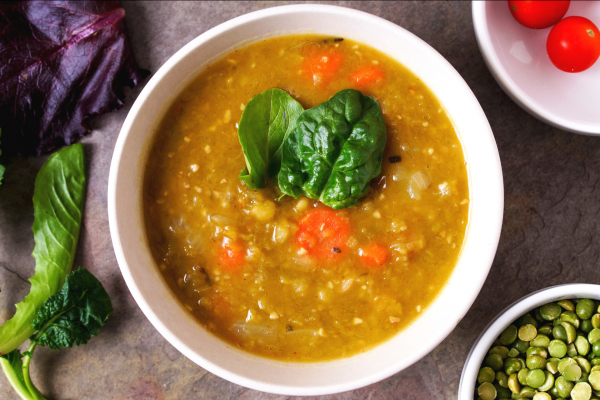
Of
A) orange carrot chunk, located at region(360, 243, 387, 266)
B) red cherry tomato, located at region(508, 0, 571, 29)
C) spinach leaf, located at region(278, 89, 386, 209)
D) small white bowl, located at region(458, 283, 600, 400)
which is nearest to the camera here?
spinach leaf, located at region(278, 89, 386, 209)

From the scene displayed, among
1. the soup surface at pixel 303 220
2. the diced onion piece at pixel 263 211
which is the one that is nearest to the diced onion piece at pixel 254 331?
the soup surface at pixel 303 220

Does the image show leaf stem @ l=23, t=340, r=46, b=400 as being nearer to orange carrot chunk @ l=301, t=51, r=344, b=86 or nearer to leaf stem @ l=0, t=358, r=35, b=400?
leaf stem @ l=0, t=358, r=35, b=400

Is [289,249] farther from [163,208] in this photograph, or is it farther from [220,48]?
[220,48]

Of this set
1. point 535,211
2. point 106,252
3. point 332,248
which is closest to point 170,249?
point 106,252

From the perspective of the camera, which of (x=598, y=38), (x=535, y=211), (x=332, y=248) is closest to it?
(x=332, y=248)

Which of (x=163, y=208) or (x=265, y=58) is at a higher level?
(x=265, y=58)

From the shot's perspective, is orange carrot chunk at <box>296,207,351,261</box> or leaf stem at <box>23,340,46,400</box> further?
leaf stem at <box>23,340,46,400</box>

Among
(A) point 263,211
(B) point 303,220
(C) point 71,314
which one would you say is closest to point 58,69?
(C) point 71,314

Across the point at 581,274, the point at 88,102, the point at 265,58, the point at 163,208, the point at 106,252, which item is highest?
the point at 265,58

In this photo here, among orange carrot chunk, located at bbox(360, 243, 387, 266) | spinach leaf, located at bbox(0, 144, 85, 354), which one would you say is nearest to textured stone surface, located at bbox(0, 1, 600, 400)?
spinach leaf, located at bbox(0, 144, 85, 354)

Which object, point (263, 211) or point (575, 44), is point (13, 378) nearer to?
point (263, 211)
